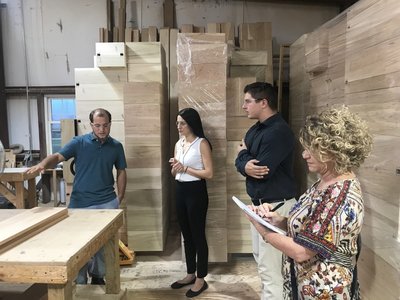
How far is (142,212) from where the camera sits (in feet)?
10.4

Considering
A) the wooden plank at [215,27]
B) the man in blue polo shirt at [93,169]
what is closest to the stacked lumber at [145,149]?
the man in blue polo shirt at [93,169]

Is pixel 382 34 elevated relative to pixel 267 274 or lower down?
elevated

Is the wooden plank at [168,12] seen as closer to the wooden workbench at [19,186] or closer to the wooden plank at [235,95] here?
the wooden plank at [235,95]

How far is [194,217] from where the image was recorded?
2.46 m

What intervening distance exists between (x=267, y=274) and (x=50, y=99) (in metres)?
3.73

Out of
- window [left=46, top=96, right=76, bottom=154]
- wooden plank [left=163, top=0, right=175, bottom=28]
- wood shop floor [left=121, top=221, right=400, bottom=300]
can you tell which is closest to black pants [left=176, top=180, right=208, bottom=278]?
wood shop floor [left=121, top=221, right=400, bottom=300]

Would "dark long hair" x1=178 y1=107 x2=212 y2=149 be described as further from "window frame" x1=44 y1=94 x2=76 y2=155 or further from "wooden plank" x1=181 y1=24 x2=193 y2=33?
"window frame" x1=44 y1=94 x2=76 y2=155

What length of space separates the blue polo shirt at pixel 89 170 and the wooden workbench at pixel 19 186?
0.29m

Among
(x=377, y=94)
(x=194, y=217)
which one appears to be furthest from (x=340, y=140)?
(x=194, y=217)

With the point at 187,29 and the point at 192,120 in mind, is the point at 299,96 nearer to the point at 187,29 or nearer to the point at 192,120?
the point at 192,120

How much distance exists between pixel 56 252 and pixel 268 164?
1225 millimetres

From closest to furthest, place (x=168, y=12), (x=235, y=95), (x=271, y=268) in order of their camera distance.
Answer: (x=271, y=268) → (x=235, y=95) → (x=168, y=12)

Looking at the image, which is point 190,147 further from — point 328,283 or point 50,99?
point 50,99

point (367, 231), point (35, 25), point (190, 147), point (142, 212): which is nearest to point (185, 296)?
point (142, 212)
